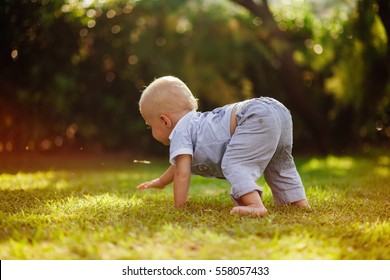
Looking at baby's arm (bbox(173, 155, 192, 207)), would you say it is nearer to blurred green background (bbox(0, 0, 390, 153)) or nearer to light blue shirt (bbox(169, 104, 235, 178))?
light blue shirt (bbox(169, 104, 235, 178))

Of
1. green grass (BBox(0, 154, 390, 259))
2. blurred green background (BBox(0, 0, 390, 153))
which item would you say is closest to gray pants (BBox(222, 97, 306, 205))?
green grass (BBox(0, 154, 390, 259))

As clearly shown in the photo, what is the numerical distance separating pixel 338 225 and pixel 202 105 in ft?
16.7

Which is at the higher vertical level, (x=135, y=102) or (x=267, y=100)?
(x=267, y=100)

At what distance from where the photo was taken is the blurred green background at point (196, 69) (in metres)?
5.46

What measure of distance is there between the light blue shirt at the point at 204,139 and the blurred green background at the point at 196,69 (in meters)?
2.91

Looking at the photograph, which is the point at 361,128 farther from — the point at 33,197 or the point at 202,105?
the point at 33,197

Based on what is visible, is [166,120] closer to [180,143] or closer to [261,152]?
[180,143]

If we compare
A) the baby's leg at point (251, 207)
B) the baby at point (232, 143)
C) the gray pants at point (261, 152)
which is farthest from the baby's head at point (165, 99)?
the baby's leg at point (251, 207)

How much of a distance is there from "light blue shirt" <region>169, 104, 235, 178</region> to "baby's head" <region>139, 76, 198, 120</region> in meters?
0.08

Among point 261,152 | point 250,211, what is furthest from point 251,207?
point 261,152

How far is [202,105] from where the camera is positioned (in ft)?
22.8

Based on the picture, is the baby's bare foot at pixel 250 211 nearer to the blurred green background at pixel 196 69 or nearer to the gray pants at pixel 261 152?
the gray pants at pixel 261 152

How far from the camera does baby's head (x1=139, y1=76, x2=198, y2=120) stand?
2539mm
